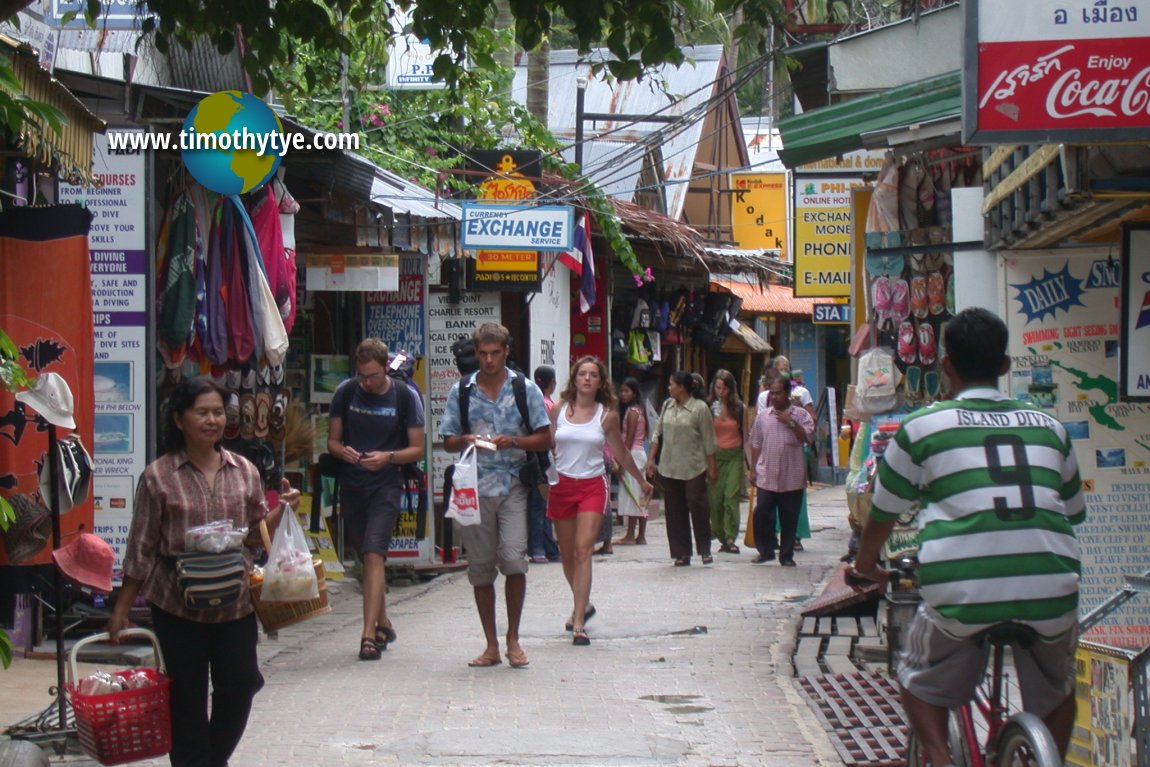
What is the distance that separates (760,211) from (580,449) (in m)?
21.7

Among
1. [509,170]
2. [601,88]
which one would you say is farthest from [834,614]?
[601,88]

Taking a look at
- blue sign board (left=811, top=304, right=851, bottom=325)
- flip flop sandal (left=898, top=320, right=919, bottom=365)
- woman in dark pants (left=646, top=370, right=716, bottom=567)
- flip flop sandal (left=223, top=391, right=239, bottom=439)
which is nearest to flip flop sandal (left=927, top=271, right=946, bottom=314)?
flip flop sandal (left=898, top=320, right=919, bottom=365)

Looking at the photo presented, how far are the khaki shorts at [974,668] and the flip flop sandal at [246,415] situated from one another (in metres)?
6.96

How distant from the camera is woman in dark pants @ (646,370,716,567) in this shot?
1470cm

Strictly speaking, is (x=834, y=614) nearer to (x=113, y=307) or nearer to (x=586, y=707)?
(x=586, y=707)

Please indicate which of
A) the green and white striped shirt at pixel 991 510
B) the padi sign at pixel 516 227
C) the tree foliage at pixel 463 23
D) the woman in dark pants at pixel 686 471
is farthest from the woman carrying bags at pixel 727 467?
the green and white striped shirt at pixel 991 510

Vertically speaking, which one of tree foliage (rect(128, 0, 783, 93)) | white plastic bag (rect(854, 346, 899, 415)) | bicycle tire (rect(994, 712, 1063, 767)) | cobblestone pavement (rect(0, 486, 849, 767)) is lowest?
cobblestone pavement (rect(0, 486, 849, 767))

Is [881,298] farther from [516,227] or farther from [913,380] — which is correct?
[516,227]

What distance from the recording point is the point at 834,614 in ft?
31.1

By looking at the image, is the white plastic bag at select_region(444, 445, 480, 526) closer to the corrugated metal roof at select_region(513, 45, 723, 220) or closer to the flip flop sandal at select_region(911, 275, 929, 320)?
the flip flop sandal at select_region(911, 275, 929, 320)

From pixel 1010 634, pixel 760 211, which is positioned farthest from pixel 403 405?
pixel 760 211

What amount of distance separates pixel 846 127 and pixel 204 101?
155 inches

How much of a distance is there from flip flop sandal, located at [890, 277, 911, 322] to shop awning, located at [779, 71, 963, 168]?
1.10m

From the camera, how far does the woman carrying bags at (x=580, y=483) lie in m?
9.88
